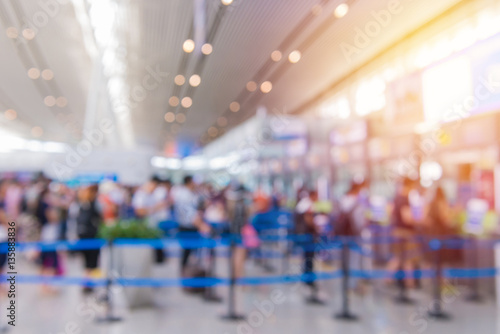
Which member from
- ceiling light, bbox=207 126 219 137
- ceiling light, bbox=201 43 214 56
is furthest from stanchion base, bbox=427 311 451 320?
ceiling light, bbox=207 126 219 137

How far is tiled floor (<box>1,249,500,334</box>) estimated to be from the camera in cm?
438

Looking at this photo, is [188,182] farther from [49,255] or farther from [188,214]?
[49,255]

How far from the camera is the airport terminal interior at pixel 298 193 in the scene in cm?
479

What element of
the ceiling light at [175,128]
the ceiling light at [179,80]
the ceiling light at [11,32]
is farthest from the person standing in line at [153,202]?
the ceiling light at [175,128]

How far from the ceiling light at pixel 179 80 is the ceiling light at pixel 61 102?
303 cm

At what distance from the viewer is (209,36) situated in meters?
6.50

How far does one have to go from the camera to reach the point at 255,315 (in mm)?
4855

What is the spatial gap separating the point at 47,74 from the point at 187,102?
4821 mm

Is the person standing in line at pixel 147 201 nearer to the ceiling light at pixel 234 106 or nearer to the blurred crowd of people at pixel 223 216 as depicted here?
the blurred crowd of people at pixel 223 216

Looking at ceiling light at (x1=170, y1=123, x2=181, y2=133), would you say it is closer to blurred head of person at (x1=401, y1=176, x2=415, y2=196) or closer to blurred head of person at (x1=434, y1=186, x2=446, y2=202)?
blurred head of person at (x1=401, y1=176, x2=415, y2=196)

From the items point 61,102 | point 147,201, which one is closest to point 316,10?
point 147,201

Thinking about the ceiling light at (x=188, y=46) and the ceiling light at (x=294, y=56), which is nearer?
the ceiling light at (x=188, y=46)

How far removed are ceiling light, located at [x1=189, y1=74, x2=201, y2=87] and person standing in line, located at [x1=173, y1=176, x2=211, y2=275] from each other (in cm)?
297

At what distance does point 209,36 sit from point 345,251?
3.51 metres
